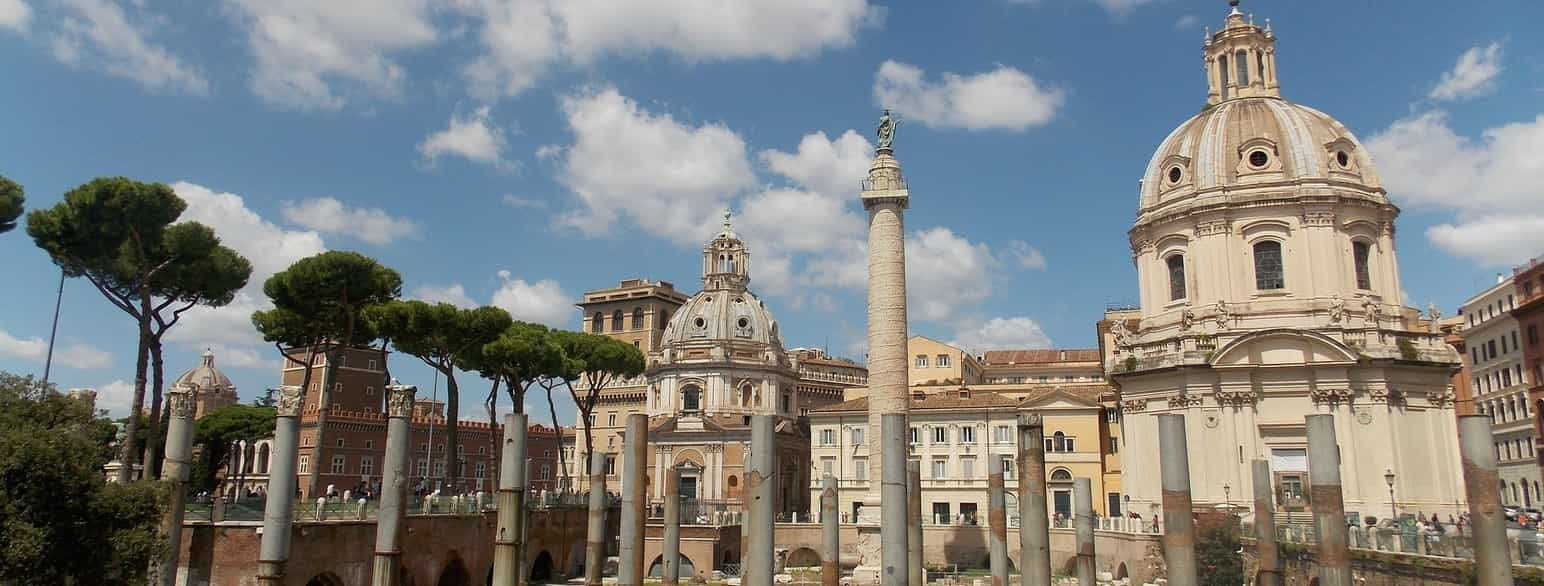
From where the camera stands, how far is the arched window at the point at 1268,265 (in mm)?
44625

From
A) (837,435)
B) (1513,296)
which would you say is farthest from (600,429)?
(1513,296)

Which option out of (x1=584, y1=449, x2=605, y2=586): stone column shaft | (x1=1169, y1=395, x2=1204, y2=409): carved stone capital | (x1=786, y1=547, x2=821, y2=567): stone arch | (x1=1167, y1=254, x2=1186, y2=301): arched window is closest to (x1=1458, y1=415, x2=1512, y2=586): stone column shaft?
(x1=584, y1=449, x2=605, y2=586): stone column shaft

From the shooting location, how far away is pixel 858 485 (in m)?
62.8

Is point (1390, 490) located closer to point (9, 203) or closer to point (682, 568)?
point (682, 568)

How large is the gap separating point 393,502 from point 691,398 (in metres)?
56.5

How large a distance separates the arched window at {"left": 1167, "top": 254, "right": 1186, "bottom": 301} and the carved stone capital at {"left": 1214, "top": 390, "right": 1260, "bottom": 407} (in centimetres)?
539

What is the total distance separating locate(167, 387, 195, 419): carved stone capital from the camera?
73.5 ft

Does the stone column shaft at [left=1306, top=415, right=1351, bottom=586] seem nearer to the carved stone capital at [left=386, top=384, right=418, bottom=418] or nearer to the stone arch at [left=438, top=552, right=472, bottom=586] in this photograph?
the carved stone capital at [left=386, top=384, right=418, bottom=418]

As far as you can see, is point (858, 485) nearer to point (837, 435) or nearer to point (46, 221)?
point (837, 435)

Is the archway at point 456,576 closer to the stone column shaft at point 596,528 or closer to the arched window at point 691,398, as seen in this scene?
the stone column shaft at point 596,528

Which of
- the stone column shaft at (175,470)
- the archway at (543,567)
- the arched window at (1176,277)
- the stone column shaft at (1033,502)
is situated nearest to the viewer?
the stone column shaft at (175,470)

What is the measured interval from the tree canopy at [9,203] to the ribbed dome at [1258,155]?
42.1 meters

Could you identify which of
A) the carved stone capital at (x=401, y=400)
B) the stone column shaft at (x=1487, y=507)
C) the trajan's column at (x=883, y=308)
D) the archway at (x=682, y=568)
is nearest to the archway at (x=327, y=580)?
the carved stone capital at (x=401, y=400)

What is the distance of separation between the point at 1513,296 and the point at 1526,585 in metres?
42.4
